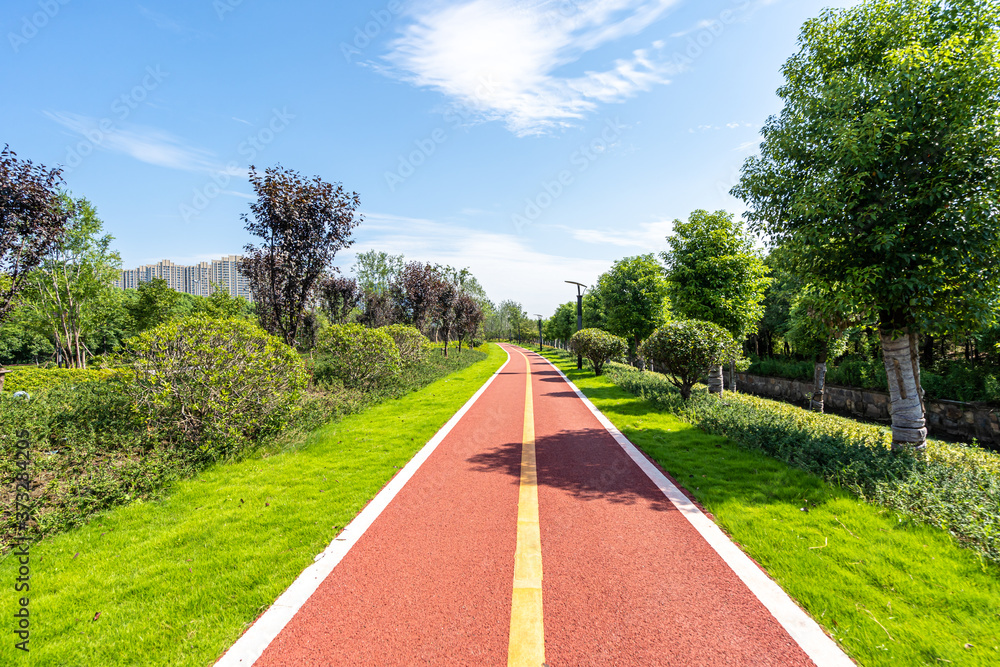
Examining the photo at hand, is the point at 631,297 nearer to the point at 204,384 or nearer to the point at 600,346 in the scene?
the point at 600,346

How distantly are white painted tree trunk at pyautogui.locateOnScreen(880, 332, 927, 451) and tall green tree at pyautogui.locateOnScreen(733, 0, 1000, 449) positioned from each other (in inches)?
0.7

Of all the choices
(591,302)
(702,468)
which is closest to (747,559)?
(702,468)

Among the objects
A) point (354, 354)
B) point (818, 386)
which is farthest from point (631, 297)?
point (354, 354)

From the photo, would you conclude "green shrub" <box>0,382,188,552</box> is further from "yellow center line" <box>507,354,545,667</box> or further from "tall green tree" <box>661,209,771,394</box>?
"tall green tree" <box>661,209,771,394</box>

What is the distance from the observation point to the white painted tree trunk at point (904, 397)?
6.51m

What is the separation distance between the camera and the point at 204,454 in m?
6.20

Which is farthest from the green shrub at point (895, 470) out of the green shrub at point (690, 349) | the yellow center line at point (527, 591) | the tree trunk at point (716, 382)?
the tree trunk at point (716, 382)

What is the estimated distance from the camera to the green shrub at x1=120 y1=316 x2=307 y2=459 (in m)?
6.27

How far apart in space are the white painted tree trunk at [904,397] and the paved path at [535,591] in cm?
464

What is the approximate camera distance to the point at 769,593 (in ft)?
10.2

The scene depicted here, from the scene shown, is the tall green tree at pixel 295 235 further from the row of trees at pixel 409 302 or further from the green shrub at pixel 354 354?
the row of trees at pixel 409 302

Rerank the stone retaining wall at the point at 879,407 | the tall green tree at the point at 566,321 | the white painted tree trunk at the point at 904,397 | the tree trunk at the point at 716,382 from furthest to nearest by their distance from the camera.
Result: the tall green tree at the point at 566,321, the stone retaining wall at the point at 879,407, the tree trunk at the point at 716,382, the white painted tree trunk at the point at 904,397

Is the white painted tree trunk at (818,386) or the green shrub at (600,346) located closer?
the white painted tree trunk at (818,386)

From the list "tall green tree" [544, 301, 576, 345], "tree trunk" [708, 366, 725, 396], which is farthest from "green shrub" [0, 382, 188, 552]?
"tall green tree" [544, 301, 576, 345]
